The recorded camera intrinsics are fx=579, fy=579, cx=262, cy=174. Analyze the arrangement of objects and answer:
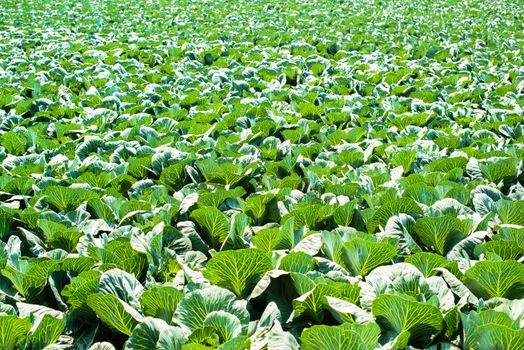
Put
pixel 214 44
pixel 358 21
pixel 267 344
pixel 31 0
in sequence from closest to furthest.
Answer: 1. pixel 267 344
2. pixel 214 44
3. pixel 358 21
4. pixel 31 0

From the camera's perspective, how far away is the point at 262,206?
3680 mm

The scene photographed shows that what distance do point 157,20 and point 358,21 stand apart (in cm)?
487

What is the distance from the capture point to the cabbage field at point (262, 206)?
8.15 feet

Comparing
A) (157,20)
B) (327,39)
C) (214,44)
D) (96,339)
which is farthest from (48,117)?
(157,20)

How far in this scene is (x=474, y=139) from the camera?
510 cm

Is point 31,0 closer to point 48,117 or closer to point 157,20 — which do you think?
point 157,20

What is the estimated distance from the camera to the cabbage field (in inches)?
97.8

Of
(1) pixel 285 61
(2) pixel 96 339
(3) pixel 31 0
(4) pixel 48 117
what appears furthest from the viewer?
(3) pixel 31 0

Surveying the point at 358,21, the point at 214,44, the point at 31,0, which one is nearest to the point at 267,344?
the point at 214,44

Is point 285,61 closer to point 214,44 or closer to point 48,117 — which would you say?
point 214,44

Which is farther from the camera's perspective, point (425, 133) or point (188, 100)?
point (188, 100)

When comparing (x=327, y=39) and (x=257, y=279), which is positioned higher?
(x=257, y=279)

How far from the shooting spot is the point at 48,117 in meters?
6.14

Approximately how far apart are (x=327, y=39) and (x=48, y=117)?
21.2 ft
